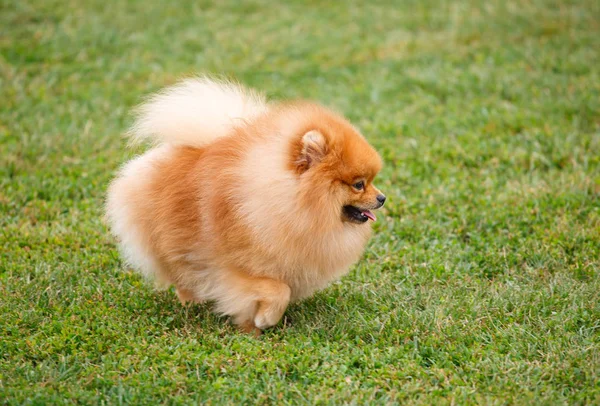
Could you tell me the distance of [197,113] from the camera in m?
4.05

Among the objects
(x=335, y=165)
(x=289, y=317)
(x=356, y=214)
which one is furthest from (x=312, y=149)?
(x=289, y=317)

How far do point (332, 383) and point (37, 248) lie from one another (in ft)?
7.74

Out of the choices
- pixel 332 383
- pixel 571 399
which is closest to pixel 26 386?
pixel 332 383

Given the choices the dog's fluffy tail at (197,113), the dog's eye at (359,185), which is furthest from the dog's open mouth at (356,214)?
the dog's fluffy tail at (197,113)

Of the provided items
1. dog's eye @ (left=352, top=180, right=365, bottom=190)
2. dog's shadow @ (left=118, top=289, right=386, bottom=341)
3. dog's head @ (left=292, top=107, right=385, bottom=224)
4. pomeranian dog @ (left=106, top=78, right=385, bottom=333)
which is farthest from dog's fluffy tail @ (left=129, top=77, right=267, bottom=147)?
dog's shadow @ (left=118, top=289, right=386, bottom=341)

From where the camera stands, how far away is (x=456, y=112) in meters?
6.93

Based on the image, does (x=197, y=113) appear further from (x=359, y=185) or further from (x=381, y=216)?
(x=381, y=216)

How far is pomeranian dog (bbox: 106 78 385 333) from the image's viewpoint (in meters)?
3.62

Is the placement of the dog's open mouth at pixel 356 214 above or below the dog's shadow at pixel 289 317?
above

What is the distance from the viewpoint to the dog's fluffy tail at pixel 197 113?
4.04 meters

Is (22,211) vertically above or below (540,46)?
below

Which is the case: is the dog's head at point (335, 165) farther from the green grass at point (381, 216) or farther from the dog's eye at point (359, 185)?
the green grass at point (381, 216)

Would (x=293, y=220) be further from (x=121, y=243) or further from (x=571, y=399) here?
(x=571, y=399)

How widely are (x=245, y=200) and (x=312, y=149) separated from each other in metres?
0.44
